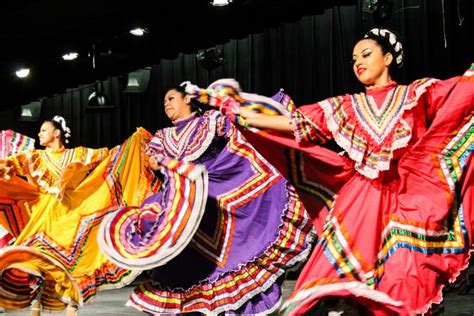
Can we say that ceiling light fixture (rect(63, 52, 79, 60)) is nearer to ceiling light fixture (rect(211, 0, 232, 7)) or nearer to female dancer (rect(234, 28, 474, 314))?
ceiling light fixture (rect(211, 0, 232, 7))

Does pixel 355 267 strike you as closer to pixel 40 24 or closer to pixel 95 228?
pixel 95 228

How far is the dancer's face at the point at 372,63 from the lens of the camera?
294 centimetres

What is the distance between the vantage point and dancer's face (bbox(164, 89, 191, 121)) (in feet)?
15.8

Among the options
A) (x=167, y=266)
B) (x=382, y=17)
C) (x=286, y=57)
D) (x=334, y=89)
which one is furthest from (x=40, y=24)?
(x=167, y=266)

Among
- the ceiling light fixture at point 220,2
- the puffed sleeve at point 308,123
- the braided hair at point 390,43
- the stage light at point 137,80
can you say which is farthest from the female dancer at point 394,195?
the stage light at point 137,80

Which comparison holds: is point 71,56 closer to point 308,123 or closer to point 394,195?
point 308,123

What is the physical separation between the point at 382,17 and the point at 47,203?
2.72m

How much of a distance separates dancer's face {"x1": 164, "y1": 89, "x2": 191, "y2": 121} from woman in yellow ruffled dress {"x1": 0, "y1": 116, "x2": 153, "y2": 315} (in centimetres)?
50

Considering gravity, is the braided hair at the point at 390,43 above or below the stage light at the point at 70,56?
below

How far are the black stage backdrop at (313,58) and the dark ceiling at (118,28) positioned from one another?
0.66 ft

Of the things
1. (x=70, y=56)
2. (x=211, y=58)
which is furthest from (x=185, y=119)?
(x=70, y=56)

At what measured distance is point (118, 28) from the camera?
789 centimetres

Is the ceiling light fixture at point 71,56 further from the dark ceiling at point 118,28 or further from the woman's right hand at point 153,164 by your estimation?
the woman's right hand at point 153,164

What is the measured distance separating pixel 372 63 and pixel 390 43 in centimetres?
12
